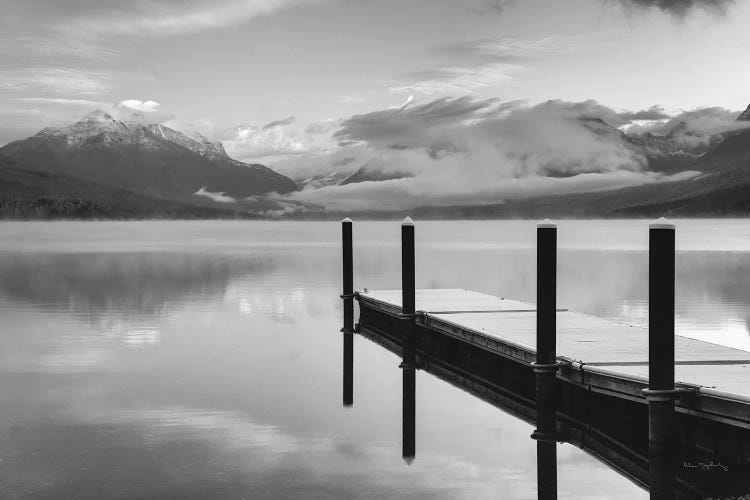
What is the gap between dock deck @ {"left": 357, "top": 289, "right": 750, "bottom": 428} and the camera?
36.7 ft

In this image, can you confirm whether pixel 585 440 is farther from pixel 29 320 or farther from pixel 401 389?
pixel 29 320

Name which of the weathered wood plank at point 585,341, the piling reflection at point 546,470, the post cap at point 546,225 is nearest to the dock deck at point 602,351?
the weathered wood plank at point 585,341

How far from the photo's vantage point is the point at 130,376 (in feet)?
64.2

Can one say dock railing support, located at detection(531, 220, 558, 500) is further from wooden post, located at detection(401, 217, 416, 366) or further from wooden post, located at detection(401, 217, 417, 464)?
wooden post, located at detection(401, 217, 416, 366)

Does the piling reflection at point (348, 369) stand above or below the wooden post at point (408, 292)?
below

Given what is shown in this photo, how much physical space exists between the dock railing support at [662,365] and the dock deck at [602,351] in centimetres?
33

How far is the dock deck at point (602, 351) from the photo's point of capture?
11.2 m

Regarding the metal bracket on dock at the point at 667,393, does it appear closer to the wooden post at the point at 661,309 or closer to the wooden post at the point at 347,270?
the wooden post at the point at 661,309

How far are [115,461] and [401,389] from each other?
7122mm

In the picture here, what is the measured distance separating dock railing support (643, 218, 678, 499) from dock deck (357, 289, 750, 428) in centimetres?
33
